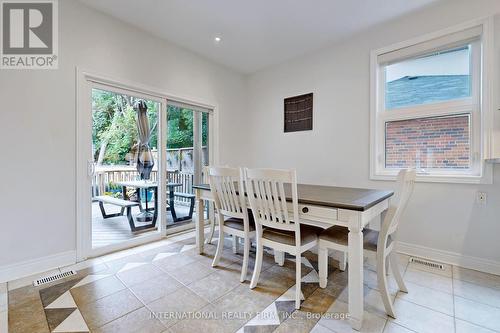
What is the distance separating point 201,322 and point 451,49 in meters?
3.45

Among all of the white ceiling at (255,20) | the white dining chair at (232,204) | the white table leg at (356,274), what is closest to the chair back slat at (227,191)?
the white dining chair at (232,204)

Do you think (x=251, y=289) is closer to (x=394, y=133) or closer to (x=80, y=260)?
(x=80, y=260)

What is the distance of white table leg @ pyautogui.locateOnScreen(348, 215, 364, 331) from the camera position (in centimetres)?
146

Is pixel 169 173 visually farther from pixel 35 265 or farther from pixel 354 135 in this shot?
pixel 354 135

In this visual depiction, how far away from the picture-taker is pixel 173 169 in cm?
334

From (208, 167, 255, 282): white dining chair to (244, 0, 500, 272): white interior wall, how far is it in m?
1.61

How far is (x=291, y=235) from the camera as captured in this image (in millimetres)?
1854

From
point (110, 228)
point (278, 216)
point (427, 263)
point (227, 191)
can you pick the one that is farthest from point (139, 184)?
point (427, 263)

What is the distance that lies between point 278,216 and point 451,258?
2.00 metres

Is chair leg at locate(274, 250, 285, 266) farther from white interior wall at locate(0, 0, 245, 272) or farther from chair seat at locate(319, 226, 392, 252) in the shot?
white interior wall at locate(0, 0, 245, 272)

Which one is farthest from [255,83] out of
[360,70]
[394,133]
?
[394,133]

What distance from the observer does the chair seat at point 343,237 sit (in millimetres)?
1694

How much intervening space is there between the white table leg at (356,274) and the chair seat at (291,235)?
14.8 inches

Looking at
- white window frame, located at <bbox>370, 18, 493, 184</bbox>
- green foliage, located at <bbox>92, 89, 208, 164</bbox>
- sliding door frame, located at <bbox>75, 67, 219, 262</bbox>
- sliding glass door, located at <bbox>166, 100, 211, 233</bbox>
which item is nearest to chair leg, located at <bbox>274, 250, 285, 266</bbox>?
white window frame, located at <bbox>370, 18, 493, 184</bbox>
